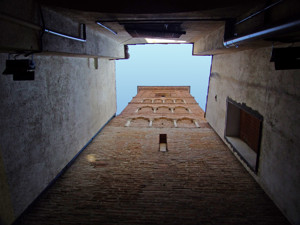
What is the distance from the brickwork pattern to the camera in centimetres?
487

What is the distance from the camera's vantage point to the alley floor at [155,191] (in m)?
4.87

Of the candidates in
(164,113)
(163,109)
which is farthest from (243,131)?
(163,109)

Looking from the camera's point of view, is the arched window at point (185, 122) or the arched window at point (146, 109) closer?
the arched window at point (185, 122)

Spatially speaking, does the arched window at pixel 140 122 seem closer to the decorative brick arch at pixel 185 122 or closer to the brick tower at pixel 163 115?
the brick tower at pixel 163 115

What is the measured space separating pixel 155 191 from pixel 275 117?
3.67 m

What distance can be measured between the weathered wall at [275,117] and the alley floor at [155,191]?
0.56 meters

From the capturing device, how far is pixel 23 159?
15.8 ft

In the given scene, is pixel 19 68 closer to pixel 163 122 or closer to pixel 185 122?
pixel 163 122

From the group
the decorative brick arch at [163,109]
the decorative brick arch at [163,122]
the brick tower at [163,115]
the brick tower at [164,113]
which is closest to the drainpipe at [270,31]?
the brick tower at [163,115]

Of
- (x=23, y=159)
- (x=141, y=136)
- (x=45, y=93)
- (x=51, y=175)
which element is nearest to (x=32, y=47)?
(x=45, y=93)

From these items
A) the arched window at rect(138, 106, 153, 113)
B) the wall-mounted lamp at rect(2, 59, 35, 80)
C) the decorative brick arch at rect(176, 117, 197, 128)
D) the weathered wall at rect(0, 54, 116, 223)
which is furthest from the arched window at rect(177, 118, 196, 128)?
the wall-mounted lamp at rect(2, 59, 35, 80)

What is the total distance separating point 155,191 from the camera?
5801 millimetres

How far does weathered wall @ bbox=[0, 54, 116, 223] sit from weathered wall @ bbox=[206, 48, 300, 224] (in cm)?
594

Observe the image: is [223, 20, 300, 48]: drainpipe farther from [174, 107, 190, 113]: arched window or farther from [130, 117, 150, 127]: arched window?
[174, 107, 190, 113]: arched window
